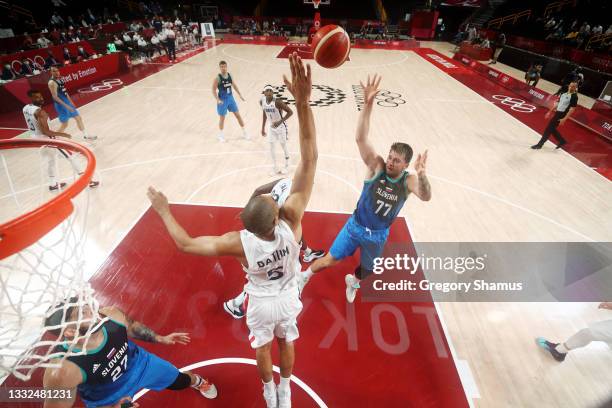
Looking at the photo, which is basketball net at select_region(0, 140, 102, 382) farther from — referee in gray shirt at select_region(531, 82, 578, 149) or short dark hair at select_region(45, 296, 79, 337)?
referee in gray shirt at select_region(531, 82, 578, 149)

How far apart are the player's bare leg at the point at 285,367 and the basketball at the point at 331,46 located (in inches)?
135

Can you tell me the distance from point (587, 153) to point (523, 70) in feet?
36.5

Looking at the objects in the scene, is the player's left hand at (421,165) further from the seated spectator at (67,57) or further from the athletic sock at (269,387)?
the seated spectator at (67,57)

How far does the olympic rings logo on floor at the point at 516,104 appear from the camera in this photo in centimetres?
1133

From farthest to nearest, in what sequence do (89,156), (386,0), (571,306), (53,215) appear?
(386,0) → (571,306) → (89,156) → (53,215)

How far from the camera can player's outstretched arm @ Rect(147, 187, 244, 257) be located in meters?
2.02

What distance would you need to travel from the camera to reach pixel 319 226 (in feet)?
17.4


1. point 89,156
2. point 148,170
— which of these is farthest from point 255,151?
point 89,156

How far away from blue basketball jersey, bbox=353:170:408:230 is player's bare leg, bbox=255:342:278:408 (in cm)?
169

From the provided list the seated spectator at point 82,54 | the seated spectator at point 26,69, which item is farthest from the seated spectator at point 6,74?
the seated spectator at point 82,54

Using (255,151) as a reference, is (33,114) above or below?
above

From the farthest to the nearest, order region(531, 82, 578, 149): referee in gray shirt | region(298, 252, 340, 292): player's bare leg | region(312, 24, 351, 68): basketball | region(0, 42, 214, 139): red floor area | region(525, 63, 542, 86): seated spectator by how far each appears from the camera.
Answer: region(525, 63, 542, 86): seated spectator, region(0, 42, 214, 139): red floor area, region(531, 82, 578, 149): referee in gray shirt, region(312, 24, 351, 68): basketball, region(298, 252, 340, 292): player's bare leg

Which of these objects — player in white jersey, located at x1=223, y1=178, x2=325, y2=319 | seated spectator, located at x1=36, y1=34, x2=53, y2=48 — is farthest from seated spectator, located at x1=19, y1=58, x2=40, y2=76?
player in white jersey, located at x1=223, y1=178, x2=325, y2=319

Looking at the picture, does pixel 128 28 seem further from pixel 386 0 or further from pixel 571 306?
pixel 571 306
